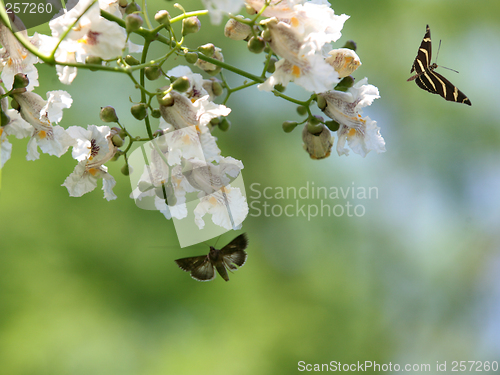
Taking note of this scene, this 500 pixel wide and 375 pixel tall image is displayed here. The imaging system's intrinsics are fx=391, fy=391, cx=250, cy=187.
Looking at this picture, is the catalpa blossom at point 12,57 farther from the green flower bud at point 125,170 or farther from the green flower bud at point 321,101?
the green flower bud at point 321,101

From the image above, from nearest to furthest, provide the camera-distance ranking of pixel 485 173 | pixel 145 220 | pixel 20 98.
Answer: pixel 20 98 → pixel 145 220 → pixel 485 173

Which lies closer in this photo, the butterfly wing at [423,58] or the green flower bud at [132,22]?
the green flower bud at [132,22]

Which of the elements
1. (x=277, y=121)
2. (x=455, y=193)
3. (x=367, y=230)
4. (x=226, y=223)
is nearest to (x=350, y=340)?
(x=367, y=230)

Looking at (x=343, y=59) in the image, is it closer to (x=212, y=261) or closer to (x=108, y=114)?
(x=108, y=114)

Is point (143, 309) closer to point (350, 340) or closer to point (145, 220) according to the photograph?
point (145, 220)

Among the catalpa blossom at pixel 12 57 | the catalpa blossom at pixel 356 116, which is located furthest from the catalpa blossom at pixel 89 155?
the catalpa blossom at pixel 356 116

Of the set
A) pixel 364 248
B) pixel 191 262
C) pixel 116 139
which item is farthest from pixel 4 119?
pixel 364 248
